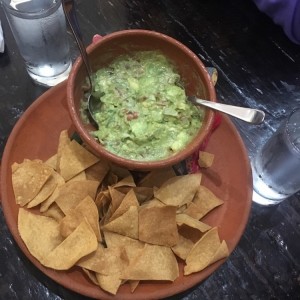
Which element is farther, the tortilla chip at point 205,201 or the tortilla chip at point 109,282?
the tortilla chip at point 205,201

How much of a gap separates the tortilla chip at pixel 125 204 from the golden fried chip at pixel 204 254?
0.15 m

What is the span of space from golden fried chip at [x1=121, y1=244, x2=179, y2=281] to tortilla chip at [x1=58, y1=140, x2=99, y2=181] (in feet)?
0.73

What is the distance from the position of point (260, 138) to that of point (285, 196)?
0.19 metres

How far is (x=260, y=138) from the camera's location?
117 centimetres

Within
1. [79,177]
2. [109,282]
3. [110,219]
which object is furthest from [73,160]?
[109,282]

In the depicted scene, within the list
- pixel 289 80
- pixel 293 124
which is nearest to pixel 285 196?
pixel 293 124

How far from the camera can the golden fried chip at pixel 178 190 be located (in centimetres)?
94

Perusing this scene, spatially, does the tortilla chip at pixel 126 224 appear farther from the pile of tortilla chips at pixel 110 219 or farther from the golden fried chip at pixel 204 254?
the golden fried chip at pixel 204 254

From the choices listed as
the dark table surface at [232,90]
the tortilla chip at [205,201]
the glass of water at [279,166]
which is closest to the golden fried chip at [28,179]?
the dark table surface at [232,90]

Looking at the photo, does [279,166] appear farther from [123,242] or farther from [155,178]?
[123,242]

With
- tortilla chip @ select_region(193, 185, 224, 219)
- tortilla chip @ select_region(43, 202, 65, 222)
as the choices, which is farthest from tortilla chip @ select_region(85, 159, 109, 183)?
tortilla chip @ select_region(193, 185, 224, 219)

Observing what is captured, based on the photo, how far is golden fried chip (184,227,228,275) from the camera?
89 centimetres

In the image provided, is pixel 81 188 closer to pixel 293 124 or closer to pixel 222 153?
pixel 222 153

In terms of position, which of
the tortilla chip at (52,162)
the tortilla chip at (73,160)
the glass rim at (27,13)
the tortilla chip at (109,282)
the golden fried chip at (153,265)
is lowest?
the tortilla chip at (109,282)
